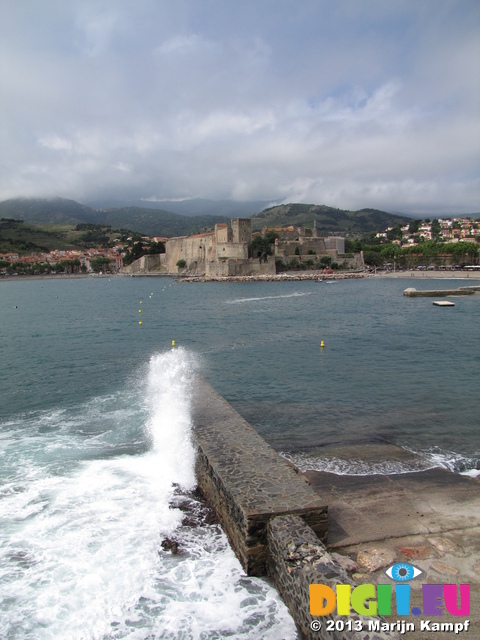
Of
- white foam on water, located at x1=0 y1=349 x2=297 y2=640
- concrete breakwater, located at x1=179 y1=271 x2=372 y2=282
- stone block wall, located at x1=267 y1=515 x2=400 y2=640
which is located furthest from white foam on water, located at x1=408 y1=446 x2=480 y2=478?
concrete breakwater, located at x1=179 y1=271 x2=372 y2=282

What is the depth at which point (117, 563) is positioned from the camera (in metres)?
4.18

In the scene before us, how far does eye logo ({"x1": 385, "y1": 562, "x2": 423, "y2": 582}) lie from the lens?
3688 mm

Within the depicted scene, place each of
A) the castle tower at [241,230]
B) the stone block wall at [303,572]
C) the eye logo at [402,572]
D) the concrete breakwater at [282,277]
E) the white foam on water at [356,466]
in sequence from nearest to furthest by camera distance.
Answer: the stone block wall at [303,572] < the eye logo at [402,572] < the white foam on water at [356,466] < the concrete breakwater at [282,277] < the castle tower at [241,230]

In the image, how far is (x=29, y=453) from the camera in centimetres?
673

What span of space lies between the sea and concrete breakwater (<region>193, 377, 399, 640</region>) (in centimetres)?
19

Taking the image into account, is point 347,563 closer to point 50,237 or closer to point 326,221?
point 50,237

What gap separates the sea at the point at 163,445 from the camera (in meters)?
3.71

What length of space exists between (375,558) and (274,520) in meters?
0.94

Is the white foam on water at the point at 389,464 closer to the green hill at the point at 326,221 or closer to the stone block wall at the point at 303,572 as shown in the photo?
the stone block wall at the point at 303,572

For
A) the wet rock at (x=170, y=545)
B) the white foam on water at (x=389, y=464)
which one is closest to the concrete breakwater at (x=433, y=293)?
the white foam on water at (x=389, y=464)

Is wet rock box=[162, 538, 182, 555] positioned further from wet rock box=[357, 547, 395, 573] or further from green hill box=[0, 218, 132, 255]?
green hill box=[0, 218, 132, 255]

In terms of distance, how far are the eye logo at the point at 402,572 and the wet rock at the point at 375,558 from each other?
0.07 meters

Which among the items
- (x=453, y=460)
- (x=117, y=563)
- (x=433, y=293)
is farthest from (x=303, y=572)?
(x=433, y=293)

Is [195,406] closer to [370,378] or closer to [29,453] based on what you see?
[29,453]
